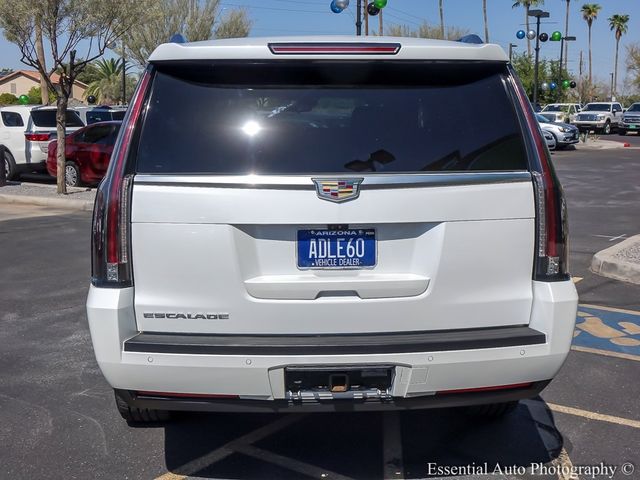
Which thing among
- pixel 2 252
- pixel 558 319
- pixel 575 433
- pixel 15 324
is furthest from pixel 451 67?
pixel 2 252

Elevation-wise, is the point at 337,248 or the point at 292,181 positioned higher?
the point at 292,181

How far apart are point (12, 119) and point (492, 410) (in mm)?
16925

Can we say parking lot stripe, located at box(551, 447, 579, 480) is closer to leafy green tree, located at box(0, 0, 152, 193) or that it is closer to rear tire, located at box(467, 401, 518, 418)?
rear tire, located at box(467, 401, 518, 418)

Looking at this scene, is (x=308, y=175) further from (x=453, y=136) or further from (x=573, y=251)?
(x=573, y=251)

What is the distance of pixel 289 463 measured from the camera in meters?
3.89

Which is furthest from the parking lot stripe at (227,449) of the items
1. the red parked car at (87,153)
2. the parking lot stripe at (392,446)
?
the red parked car at (87,153)

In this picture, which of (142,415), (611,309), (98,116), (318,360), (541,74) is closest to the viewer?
(318,360)

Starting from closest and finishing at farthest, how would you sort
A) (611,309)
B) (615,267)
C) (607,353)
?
(607,353), (611,309), (615,267)

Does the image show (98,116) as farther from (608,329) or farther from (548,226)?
(548,226)

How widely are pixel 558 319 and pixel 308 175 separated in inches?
49.9

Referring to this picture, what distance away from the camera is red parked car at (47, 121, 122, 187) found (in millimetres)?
16406

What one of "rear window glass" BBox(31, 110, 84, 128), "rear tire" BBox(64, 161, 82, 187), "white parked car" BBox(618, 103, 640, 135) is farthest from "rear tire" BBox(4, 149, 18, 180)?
"white parked car" BBox(618, 103, 640, 135)

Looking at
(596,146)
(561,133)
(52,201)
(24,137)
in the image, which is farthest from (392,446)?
(596,146)

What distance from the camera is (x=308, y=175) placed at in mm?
3234
